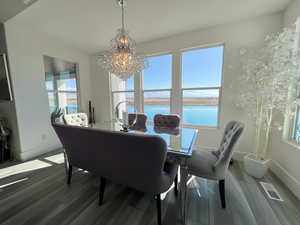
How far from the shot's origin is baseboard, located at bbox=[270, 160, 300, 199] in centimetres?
164

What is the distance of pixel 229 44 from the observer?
248 centimetres

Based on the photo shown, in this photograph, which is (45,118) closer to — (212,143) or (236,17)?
(212,143)

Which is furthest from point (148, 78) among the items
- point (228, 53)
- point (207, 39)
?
point (228, 53)

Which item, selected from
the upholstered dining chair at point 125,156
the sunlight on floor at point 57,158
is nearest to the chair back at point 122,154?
the upholstered dining chair at point 125,156

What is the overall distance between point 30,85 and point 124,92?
209 centimetres

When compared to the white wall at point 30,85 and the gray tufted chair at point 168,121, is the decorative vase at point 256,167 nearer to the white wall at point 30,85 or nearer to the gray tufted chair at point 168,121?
the gray tufted chair at point 168,121

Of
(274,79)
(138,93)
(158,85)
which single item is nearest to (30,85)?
(138,93)

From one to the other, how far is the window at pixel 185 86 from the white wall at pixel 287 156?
Answer: 95 cm

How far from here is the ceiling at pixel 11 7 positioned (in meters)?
1.76

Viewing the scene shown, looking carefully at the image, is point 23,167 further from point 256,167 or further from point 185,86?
point 256,167

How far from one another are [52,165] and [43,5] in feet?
9.02

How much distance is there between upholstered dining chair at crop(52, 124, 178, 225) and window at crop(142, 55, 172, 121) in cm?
205

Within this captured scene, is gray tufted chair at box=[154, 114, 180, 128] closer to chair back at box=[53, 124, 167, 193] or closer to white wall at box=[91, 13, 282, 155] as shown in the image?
white wall at box=[91, 13, 282, 155]

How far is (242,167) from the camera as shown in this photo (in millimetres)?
2340
